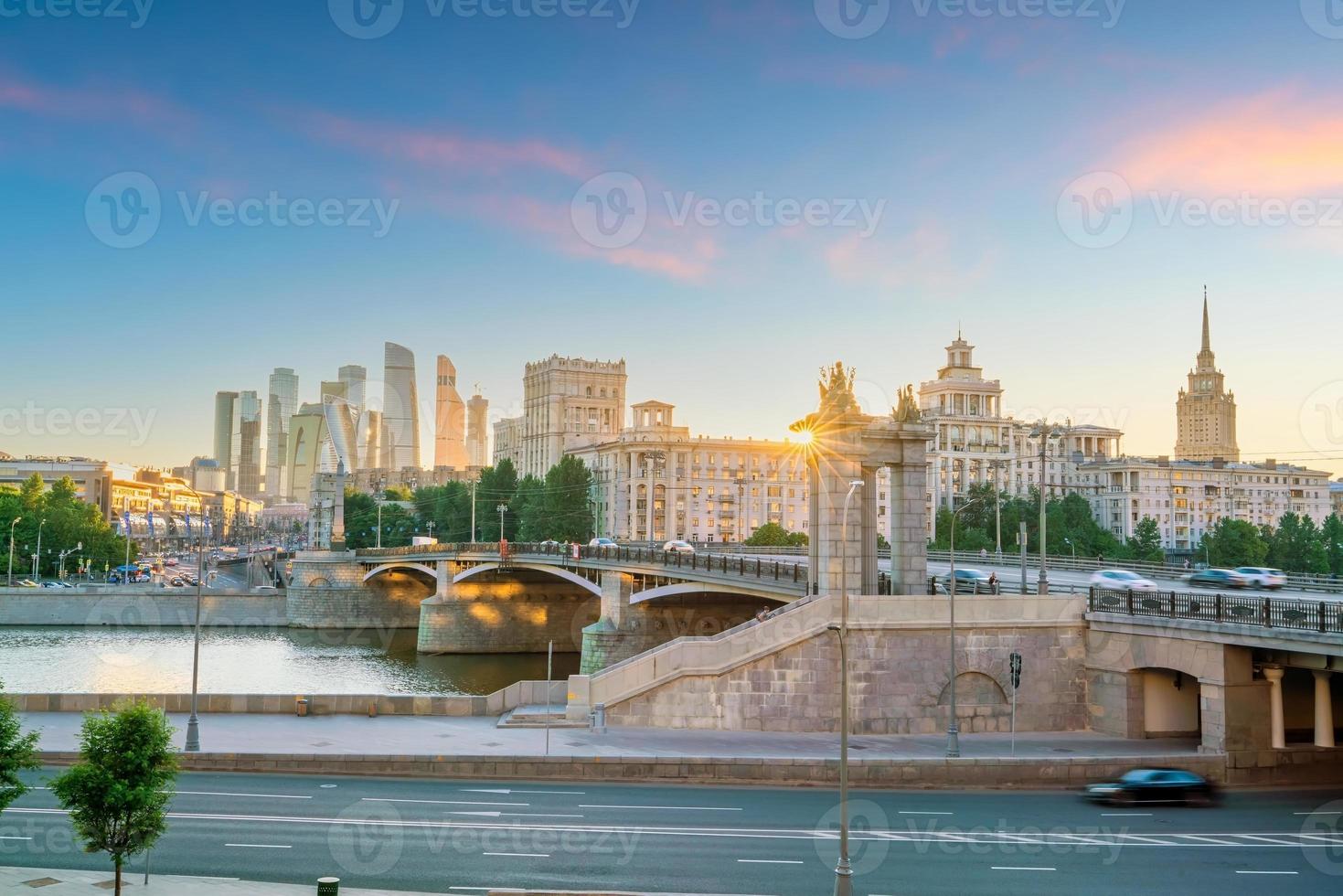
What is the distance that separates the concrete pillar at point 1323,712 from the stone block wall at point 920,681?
6805 millimetres

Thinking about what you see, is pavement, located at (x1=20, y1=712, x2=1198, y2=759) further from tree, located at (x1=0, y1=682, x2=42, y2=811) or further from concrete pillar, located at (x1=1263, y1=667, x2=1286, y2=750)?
tree, located at (x1=0, y1=682, x2=42, y2=811)

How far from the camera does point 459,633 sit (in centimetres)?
8700

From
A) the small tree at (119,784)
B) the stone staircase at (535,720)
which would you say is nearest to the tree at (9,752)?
the small tree at (119,784)

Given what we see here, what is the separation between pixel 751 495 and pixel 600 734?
125445 millimetres

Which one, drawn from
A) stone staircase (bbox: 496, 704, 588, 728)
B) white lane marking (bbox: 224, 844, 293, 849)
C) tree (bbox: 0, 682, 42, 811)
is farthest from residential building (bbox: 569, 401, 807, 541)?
tree (bbox: 0, 682, 42, 811)

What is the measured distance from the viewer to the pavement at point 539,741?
29672 mm

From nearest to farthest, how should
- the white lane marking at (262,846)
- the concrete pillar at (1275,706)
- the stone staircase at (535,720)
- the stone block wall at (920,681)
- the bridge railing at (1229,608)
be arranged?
the white lane marking at (262,846), the bridge railing at (1229,608), the concrete pillar at (1275,706), the stone block wall at (920,681), the stone staircase at (535,720)

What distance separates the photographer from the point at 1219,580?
45906 mm

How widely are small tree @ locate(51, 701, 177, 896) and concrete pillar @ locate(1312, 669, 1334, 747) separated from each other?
28.6m

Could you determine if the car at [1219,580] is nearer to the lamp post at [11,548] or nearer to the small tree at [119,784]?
the small tree at [119,784]

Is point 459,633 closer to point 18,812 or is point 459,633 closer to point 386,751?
point 386,751

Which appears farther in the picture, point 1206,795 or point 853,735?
point 853,735

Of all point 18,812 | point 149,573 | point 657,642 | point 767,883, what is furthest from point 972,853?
point 149,573

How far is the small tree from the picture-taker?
54.5 feet
